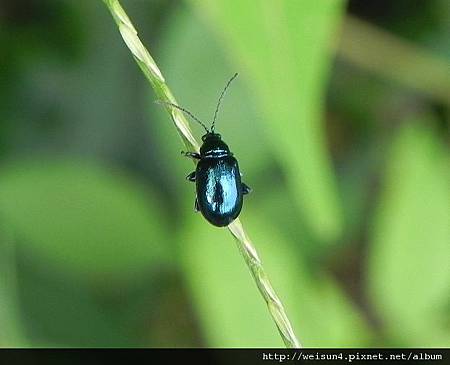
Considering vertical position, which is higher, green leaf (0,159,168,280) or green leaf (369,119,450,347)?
green leaf (0,159,168,280)

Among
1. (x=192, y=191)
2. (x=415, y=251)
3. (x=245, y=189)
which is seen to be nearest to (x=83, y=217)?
(x=192, y=191)

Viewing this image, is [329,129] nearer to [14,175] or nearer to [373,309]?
[373,309]

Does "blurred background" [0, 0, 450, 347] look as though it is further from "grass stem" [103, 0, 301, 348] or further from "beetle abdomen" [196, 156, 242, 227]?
Answer: "grass stem" [103, 0, 301, 348]

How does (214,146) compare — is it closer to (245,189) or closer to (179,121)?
(245,189)

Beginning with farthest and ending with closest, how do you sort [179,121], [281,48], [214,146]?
[214,146], [281,48], [179,121]

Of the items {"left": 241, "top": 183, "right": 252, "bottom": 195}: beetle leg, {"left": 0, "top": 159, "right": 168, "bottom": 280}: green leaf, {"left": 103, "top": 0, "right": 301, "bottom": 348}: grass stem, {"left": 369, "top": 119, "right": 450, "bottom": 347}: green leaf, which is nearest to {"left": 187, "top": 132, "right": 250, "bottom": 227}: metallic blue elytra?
{"left": 241, "top": 183, "right": 252, "bottom": 195}: beetle leg

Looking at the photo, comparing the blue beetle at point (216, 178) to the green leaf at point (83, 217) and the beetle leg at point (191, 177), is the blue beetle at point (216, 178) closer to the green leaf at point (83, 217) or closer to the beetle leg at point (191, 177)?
the beetle leg at point (191, 177)

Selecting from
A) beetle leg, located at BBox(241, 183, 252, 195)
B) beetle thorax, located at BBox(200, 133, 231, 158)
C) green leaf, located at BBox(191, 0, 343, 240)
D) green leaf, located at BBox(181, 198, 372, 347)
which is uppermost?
green leaf, located at BBox(191, 0, 343, 240)
